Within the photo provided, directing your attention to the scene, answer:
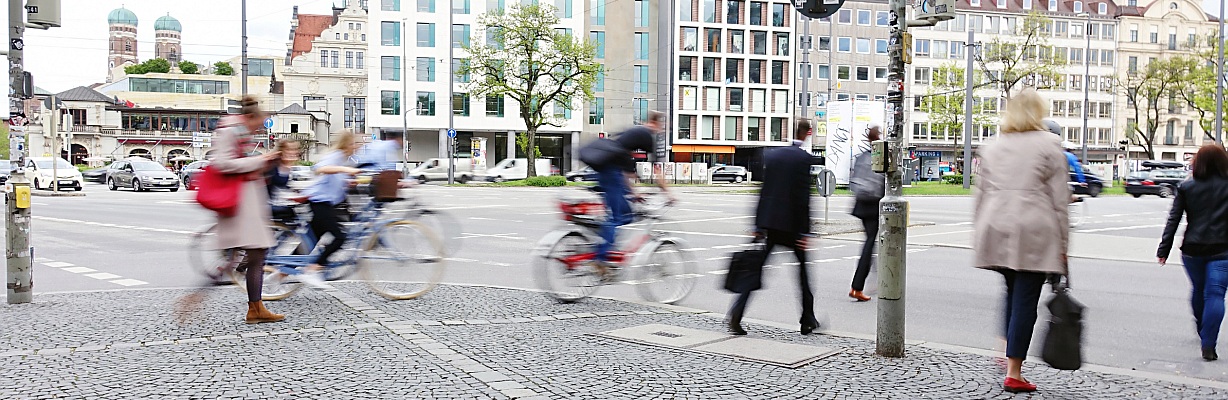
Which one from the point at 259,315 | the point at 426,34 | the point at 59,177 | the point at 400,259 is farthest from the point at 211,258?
the point at 426,34

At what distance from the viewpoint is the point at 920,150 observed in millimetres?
89812

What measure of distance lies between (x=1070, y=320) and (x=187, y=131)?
112 meters

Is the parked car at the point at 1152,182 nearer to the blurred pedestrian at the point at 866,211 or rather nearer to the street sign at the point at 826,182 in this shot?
the street sign at the point at 826,182

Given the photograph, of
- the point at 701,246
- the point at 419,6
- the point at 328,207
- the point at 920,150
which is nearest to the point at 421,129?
the point at 419,6

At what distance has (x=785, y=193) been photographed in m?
7.38

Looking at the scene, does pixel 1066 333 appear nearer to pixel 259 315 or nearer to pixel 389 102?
pixel 259 315

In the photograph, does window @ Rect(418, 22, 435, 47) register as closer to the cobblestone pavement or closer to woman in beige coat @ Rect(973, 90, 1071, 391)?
the cobblestone pavement

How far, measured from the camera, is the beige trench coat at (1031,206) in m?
5.30

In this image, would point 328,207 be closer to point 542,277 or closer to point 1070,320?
point 542,277

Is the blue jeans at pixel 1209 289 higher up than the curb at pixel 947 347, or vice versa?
the blue jeans at pixel 1209 289

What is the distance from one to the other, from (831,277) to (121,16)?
555 feet

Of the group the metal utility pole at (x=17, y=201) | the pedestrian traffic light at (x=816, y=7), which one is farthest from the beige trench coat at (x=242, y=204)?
the pedestrian traffic light at (x=816, y=7)

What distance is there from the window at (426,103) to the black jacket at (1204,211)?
65207mm

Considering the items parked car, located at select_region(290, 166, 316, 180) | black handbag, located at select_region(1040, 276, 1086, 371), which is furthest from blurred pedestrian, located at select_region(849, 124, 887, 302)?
parked car, located at select_region(290, 166, 316, 180)
